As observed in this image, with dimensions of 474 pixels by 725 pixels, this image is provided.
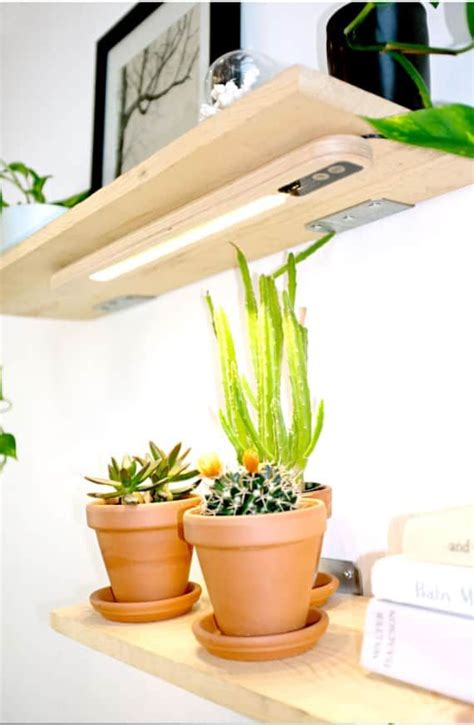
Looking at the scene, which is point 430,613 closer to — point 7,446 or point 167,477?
point 167,477

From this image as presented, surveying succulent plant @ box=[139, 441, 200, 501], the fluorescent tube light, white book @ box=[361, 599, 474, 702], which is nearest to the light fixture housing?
the fluorescent tube light

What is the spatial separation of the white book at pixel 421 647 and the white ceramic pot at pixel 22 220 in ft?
2.84

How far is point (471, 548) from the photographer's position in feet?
1.75

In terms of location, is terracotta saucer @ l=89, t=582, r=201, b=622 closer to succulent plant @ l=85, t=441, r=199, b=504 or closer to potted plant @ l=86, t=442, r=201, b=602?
potted plant @ l=86, t=442, r=201, b=602

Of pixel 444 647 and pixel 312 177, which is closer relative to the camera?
pixel 444 647

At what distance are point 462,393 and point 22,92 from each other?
5.29 feet

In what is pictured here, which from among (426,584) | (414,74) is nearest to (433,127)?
(414,74)

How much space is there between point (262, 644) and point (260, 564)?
0.23ft

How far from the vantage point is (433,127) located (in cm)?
53

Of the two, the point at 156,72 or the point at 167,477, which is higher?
the point at 156,72

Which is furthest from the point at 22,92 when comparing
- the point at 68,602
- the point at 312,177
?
the point at 312,177

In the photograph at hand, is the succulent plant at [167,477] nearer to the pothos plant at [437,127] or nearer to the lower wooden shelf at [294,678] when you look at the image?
the lower wooden shelf at [294,678]

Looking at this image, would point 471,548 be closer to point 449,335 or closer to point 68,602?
point 449,335

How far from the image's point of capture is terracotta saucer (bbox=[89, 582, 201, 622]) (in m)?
0.75
